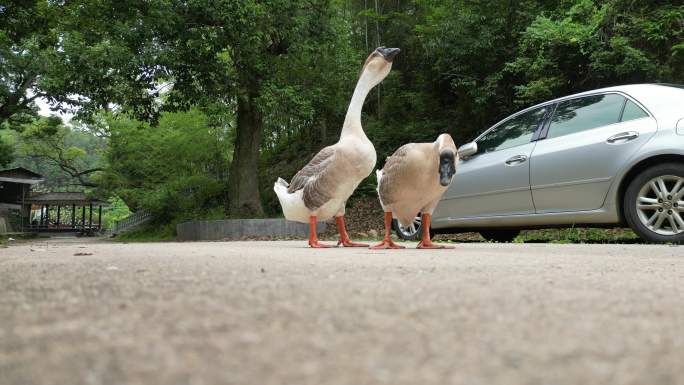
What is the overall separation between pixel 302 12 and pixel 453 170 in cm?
976

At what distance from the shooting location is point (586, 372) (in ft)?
2.33

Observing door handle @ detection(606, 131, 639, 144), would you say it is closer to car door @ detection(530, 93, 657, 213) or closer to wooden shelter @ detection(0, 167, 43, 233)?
car door @ detection(530, 93, 657, 213)

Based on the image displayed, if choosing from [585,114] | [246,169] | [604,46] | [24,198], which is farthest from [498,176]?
[24,198]

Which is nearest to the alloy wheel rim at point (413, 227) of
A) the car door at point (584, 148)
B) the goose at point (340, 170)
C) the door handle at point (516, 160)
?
the door handle at point (516, 160)

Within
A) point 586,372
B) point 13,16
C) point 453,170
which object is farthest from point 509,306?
point 13,16

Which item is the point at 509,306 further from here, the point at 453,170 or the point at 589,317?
the point at 453,170

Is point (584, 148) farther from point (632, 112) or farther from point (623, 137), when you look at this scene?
point (632, 112)

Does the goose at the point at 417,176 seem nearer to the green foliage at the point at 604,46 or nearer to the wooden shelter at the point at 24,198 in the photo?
the green foliage at the point at 604,46

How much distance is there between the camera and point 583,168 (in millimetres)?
4938

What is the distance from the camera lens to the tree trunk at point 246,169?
13336 mm

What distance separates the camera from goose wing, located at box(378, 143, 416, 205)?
13.0 ft

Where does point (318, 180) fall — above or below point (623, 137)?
below

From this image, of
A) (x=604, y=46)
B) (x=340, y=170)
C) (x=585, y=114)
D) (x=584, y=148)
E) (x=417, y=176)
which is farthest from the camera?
(x=604, y=46)

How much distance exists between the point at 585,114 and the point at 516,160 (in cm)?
78
